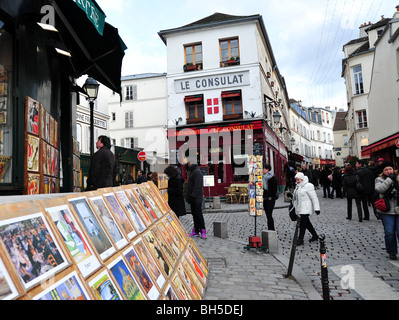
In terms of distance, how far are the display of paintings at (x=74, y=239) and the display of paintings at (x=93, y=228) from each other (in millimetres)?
95

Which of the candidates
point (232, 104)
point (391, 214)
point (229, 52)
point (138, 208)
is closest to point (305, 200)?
point (391, 214)

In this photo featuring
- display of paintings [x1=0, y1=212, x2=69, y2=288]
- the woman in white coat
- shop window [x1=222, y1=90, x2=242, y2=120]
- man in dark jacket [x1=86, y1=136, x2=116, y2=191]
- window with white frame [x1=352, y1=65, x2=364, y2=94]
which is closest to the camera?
display of paintings [x1=0, y1=212, x2=69, y2=288]

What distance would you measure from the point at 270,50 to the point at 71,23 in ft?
78.3

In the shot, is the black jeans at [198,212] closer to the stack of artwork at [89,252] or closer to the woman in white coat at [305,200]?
the woman in white coat at [305,200]

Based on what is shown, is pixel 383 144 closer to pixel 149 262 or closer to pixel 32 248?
pixel 149 262

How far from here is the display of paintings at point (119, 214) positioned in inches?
106

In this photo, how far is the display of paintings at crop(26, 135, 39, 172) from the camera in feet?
13.8

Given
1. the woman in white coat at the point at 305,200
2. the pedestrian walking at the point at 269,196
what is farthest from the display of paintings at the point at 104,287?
the pedestrian walking at the point at 269,196

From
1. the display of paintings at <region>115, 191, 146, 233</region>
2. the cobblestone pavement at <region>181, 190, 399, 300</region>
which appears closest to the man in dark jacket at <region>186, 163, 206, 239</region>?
the cobblestone pavement at <region>181, 190, 399, 300</region>

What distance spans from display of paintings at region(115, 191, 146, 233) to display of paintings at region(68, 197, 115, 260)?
0.68m

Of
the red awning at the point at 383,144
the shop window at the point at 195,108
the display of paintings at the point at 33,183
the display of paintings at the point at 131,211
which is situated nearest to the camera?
the display of paintings at the point at 131,211

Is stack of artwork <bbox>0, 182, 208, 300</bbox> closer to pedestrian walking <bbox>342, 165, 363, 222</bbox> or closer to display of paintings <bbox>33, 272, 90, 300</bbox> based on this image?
display of paintings <bbox>33, 272, 90, 300</bbox>

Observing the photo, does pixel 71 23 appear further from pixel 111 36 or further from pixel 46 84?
pixel 46 84

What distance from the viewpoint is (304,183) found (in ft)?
23.2
